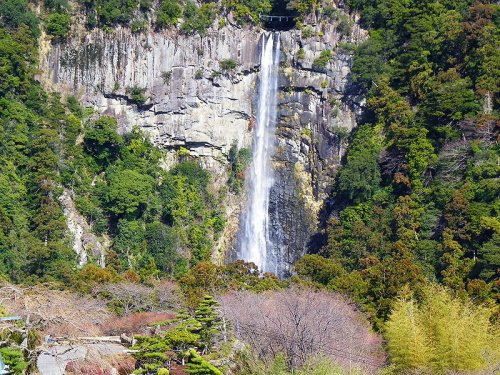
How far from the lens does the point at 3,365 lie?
24156mm

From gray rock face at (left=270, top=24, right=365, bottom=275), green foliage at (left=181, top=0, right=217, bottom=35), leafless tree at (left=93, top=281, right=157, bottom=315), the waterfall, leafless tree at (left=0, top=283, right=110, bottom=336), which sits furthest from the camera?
green foliage at (left=181, top=0, right=217, bottom=35)

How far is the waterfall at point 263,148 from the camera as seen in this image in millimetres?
60969

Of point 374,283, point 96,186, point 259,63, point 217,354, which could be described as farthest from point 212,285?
point 259,63

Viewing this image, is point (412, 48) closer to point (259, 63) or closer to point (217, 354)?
point (259, 63)

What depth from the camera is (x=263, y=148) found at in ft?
203

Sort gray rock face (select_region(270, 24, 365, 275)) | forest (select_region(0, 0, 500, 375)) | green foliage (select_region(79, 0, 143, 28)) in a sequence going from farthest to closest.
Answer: green foliage (select_region(79, 0, 143, 28)) → gray rock face (select_region(270, 24, 365, 275)) → forest (select_region(0, 0, 500, 375))

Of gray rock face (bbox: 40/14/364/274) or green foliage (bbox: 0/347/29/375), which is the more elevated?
gray rock face (bbox: 40/14/364/274)

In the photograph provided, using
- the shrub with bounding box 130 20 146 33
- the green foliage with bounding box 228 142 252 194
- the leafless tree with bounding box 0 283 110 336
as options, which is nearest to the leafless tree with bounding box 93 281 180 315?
the leafless tree with bounding box 0 283 110 336

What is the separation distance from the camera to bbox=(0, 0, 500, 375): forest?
36188 millimetres

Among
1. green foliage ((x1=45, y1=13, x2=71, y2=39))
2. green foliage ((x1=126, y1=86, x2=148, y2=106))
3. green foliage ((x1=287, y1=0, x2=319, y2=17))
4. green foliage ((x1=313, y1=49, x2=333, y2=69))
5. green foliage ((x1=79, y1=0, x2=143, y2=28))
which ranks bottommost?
green foliage ((x1=126, y1=86, x2=148, y2=106))

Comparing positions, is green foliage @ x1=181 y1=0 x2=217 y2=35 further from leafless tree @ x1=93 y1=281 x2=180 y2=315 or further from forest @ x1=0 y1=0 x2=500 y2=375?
leafless tree @ x1=93 y1=281 x2=180 y2=315

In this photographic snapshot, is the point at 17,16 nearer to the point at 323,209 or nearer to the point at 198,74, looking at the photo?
the point at 198,74

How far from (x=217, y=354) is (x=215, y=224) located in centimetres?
2534

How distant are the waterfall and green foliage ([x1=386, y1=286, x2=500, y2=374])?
24.9m
